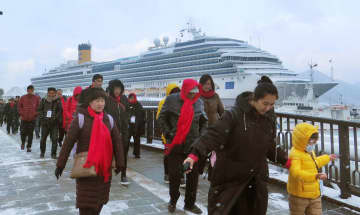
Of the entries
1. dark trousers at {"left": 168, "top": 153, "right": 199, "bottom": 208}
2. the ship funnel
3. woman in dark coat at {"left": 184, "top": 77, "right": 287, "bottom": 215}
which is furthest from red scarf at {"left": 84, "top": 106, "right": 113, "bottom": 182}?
the ship funnel

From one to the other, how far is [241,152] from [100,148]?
1243 mm

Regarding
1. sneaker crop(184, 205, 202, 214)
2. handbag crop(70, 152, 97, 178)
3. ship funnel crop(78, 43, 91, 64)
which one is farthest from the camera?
ship funnel crop(78, 43, 91, 64)

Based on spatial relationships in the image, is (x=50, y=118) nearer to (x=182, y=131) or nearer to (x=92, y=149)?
(x=182, y=131)

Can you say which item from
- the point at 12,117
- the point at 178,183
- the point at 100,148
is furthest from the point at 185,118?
the point at 12,117

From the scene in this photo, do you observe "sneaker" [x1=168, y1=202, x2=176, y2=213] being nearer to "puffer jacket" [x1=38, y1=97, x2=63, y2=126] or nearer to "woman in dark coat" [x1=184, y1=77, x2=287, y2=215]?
"woman in dark coat" [x1=184, y1=77, x2=287, y2=215]

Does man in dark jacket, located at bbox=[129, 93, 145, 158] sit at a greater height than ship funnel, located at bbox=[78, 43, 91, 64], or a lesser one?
lesser

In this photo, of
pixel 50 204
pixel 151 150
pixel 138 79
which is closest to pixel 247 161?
pixel 50 204

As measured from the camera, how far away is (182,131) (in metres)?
4.03

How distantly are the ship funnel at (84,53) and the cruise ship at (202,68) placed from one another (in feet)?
13.4

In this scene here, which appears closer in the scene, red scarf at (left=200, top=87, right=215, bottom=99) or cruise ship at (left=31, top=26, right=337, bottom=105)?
red scarf at (left=200, top=87, right=215, bottom=99)

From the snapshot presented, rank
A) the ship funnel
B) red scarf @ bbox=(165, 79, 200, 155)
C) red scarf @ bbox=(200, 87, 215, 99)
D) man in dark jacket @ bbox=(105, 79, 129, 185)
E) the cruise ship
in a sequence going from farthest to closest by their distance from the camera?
the ship funnel < the cruise ship < man in dark jacket @ bbox=(105, 79, 129, 185) < red scarf @ bbox=(200, 87, 215, 99) < red scarf @ bbox=(165, 79, 200, 155)

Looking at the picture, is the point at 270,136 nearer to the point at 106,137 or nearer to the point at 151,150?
the point at 106,137

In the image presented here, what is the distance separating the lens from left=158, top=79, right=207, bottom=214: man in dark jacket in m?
3.99

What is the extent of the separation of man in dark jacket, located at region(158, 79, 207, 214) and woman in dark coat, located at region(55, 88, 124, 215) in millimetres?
1038
